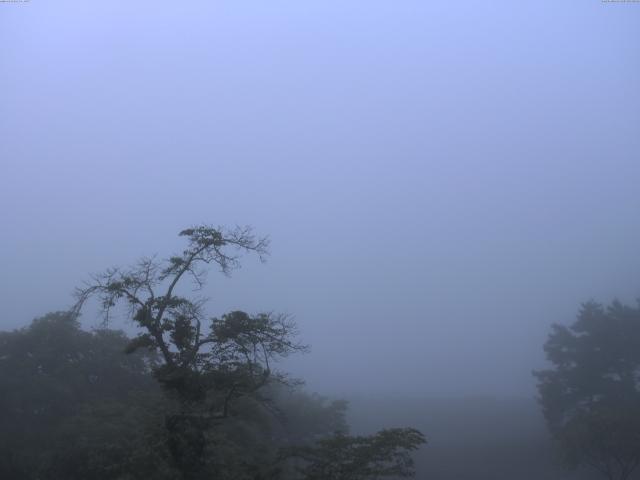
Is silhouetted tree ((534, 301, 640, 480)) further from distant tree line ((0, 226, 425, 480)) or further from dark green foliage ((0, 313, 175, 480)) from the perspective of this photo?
dark green foliage ((0, 313, 175, 480))

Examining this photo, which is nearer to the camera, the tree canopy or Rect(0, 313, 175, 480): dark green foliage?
the tree canopy

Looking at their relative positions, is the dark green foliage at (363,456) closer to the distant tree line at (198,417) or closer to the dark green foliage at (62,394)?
the distant tree line at (198,417)

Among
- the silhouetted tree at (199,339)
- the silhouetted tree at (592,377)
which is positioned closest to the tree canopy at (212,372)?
the silhouetted tree at (199,339)

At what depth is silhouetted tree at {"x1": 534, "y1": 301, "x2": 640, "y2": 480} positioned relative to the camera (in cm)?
3866

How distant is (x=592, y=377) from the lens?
4400 centimetres

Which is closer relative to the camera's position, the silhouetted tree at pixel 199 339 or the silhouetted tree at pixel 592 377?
the silhouetted tree at pixel 199 339

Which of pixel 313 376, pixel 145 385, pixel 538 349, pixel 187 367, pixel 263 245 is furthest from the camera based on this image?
pixel 538 349

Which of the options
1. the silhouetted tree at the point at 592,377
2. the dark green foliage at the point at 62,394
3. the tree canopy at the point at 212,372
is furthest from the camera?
the silhouetted tree at the point at 592,377

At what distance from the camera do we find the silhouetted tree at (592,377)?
38.7m

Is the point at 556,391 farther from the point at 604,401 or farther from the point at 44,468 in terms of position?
the point at 44,468

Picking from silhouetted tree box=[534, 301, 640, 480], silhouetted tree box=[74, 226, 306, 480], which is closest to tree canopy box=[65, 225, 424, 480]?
silhouetted tree box=[74, 226, 306, 480]

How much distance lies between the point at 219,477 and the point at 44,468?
11997 mm

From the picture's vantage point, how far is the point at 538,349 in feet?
563

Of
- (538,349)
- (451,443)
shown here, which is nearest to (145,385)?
(451,443)
